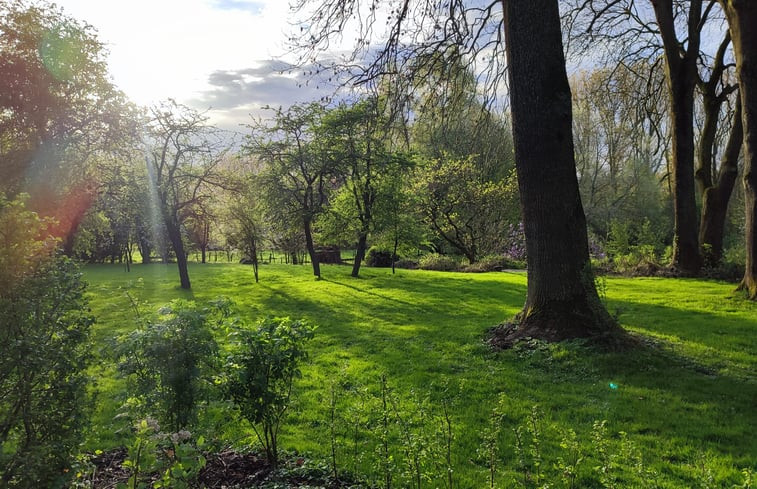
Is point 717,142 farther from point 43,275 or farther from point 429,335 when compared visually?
point 43,275

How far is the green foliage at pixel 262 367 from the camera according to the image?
9.91 feet

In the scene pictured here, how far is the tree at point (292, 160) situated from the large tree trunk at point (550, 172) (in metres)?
11.4

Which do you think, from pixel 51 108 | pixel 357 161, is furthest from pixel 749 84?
pixel 51 108

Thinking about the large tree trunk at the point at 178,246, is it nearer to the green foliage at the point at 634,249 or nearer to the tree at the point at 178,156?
the tree at the point at 178,156

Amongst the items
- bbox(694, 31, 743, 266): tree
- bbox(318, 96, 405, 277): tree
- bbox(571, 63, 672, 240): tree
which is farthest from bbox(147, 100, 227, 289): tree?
bbox(571, 63, 672, 240): tree

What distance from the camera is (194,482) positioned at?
2.62m

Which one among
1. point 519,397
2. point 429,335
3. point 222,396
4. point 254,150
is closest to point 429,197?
point 254,150

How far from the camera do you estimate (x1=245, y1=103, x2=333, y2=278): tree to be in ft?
53.2

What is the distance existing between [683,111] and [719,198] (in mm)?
2699

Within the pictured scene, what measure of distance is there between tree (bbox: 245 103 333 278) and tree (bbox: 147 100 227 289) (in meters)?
1.88

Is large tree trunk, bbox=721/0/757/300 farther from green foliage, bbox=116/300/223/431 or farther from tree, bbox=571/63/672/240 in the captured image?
tree, bbox=571/63/672/240

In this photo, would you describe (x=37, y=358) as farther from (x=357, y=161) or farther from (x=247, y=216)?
(x=357, y=161)

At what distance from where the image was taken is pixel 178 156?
1431 centimetres

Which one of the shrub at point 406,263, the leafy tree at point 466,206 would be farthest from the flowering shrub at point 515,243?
the shrub at point 406,263
